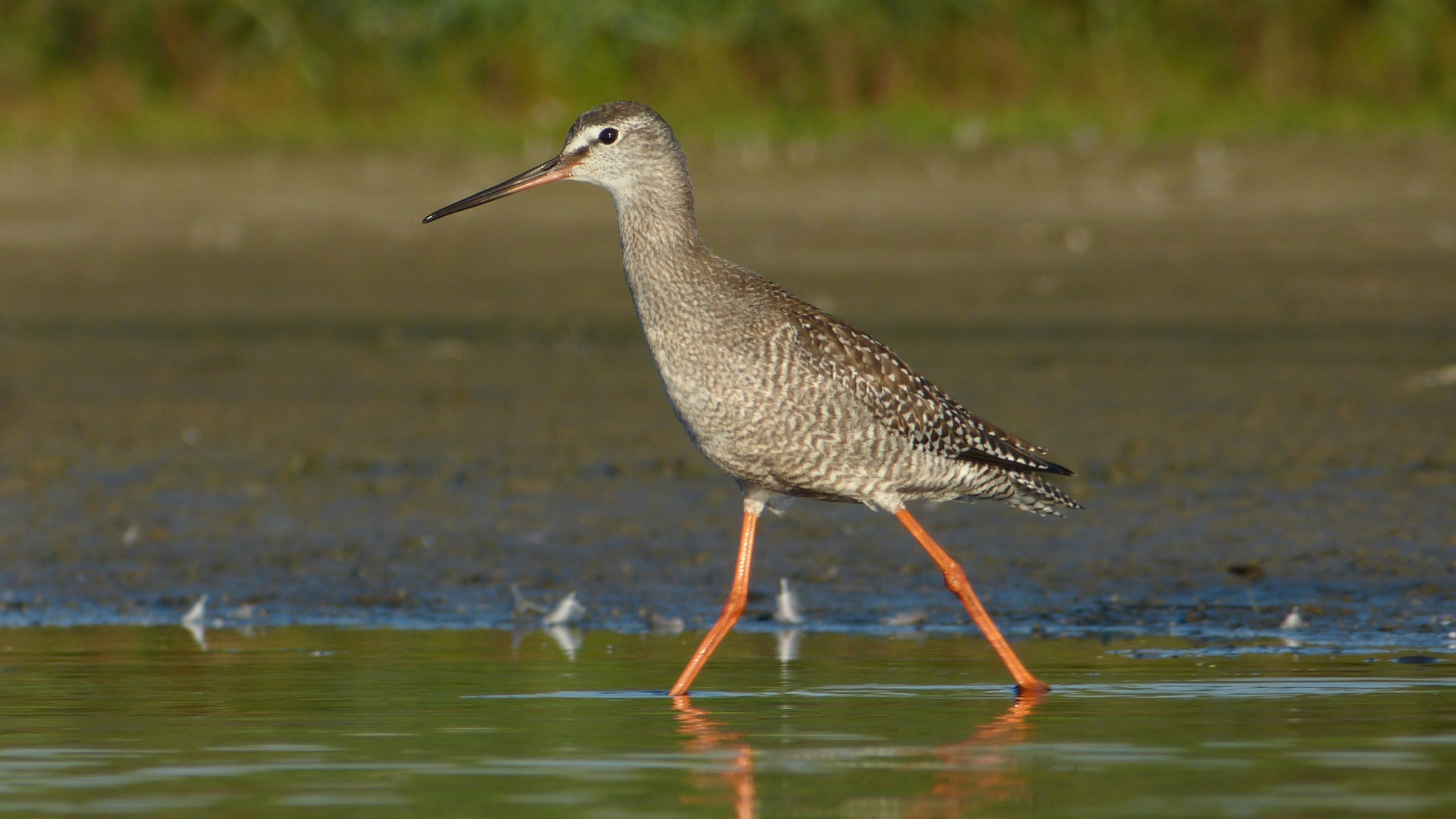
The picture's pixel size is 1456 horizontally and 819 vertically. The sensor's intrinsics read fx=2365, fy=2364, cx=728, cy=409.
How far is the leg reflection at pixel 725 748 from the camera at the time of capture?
4902 mm

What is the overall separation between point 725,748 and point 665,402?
506cm

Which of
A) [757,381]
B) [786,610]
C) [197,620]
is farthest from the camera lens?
[197,620]

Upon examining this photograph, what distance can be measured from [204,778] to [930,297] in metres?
8.19

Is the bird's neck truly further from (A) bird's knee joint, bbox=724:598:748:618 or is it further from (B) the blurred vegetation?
(B) the blurred vegetation

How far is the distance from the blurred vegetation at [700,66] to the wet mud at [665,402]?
2.84 feet

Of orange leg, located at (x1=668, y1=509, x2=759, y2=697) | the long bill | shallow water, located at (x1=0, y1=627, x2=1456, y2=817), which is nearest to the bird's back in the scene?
orange leg, located at (x1=668, y1=509, x2=759, y2=697)

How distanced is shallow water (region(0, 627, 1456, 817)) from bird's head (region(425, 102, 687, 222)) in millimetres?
1357


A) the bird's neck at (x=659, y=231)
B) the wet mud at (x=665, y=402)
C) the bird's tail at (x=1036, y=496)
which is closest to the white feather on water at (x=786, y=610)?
the wet mud at (x=665, y=402)

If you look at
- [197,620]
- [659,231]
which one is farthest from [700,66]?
[659,231]

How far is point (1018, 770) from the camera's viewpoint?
5.15m

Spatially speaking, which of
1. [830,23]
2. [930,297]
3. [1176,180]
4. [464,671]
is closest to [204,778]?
[464,671]

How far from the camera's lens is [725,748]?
5.46 m

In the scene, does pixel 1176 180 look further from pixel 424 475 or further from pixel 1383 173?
pixel 424 475

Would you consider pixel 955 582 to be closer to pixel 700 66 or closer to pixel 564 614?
pixel 564 614
